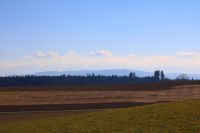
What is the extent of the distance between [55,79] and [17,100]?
4764 cm

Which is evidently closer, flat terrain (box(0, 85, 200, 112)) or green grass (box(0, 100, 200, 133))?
green grass (box(0, 100, 200, 133))

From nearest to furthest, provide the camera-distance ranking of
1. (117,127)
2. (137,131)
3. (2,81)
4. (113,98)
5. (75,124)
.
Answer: (137,131), (117,127), (75,124), (113,98), (2,81)

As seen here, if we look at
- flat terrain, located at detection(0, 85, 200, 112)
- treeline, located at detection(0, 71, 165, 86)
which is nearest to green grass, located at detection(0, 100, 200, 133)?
flat terrain, located at detection(0, 85, 200, 112)

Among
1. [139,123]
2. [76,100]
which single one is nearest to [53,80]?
[76,100]

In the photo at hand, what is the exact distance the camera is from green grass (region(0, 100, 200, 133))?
1761 cm

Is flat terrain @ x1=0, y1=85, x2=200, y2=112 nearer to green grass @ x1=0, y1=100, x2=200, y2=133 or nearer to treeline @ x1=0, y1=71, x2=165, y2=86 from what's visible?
green grass @ x1=0, y1=100, x2=200, y2=133

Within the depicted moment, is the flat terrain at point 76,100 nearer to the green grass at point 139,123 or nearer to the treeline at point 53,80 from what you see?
the green grass at point 139,123

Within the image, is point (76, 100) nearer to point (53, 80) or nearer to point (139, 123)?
point (139, 123)

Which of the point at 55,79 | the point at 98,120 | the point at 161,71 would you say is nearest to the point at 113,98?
the point at 98,120

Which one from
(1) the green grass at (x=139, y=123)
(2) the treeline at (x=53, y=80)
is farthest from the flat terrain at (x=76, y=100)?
(2) the treeline at (x=53, y=80)

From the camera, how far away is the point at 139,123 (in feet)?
62.5

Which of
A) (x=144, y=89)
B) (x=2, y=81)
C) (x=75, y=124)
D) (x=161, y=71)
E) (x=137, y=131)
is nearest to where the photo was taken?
(x=137, y=131)

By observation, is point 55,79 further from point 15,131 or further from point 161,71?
point 15,131

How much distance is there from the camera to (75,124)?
20.3 meters
